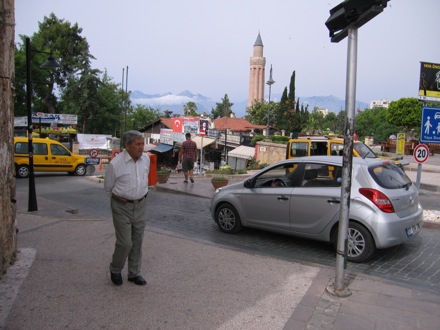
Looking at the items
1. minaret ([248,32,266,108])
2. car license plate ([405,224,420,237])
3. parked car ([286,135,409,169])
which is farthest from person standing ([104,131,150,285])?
minaret ([248,32,266,108])

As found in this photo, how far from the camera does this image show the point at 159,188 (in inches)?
515

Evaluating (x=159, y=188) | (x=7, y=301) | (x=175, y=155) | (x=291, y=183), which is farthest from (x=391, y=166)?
(x=175, y=155)

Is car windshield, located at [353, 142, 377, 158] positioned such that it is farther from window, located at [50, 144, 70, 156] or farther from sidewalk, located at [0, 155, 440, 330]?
window, located at [50, 144, 70, 156]

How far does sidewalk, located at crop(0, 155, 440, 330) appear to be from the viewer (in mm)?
3604

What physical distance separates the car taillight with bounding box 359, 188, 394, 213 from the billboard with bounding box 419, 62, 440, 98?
5.67 metres

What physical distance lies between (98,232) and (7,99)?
9.74ft

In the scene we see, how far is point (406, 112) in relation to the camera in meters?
46.0

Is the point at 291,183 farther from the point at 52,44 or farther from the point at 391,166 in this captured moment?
the point at 52,44

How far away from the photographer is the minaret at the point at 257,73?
363 feet

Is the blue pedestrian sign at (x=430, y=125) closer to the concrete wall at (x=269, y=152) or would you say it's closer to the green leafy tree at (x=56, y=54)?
the concrete wall at (x=269, y=152)

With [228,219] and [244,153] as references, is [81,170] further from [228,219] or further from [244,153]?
[244,153]

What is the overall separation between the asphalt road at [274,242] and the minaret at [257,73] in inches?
4041

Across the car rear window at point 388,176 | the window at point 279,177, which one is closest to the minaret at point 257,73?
the window at point 279,177

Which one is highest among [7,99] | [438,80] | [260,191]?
[438,80]
